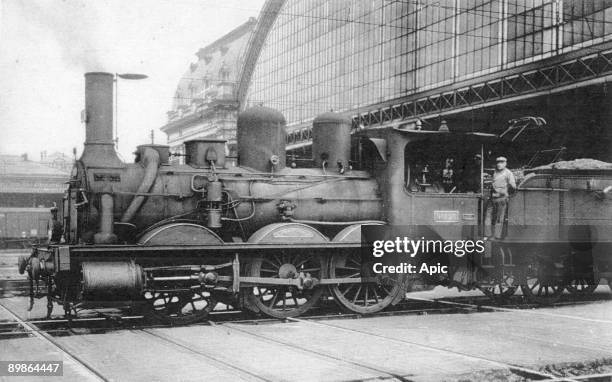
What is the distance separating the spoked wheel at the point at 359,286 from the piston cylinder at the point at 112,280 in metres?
3.55

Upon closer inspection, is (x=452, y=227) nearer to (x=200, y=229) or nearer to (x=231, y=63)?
(x=200, y=229)

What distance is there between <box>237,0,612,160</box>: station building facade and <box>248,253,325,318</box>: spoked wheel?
374 centimetres

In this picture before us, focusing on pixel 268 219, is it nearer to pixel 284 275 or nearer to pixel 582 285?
pixel 284 275

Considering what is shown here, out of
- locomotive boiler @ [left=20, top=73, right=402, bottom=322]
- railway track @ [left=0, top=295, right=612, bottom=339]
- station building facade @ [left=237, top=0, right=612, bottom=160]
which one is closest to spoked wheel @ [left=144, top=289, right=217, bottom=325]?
locomotive boiler @ [left=20, top=73, right=402, bottom=322]

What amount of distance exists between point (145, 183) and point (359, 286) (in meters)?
4.36

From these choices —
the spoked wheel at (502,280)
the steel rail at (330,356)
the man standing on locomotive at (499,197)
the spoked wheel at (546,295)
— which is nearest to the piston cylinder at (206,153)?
the steel rail at (330,356)

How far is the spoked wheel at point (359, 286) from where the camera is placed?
1308 cm

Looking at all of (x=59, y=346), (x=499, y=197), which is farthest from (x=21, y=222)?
(x=59, y=346)

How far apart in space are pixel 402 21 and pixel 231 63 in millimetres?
28692

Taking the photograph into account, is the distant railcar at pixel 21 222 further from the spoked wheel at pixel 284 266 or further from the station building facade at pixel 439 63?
the spoked wheel at pixel 284 266

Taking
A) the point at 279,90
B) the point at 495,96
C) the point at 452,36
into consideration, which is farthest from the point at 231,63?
the point at 495,96

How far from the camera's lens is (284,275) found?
41.3ft

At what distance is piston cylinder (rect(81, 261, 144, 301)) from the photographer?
1086 cm

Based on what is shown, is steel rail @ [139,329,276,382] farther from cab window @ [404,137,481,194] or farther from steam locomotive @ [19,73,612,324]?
cab window @ [404,137,481,194]
